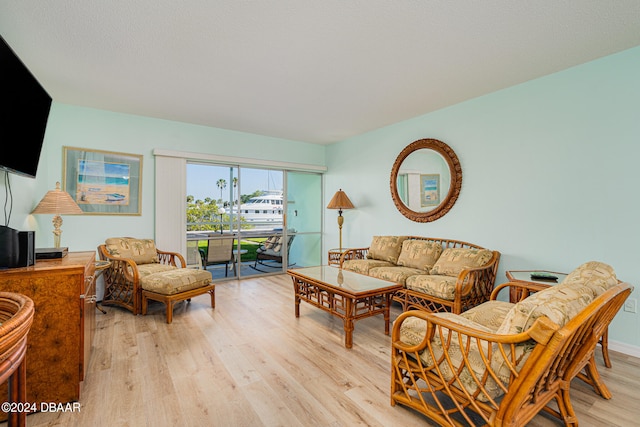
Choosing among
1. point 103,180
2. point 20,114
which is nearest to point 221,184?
point 103,180

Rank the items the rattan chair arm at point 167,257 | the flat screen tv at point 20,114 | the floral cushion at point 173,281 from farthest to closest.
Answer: the rattan chair arm at point 167,257 → the floral cushion at point 173,281 → the flat screen tv at point 20,114

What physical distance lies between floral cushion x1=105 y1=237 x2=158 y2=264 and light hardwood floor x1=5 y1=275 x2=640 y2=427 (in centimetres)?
76

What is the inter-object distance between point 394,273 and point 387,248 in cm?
78

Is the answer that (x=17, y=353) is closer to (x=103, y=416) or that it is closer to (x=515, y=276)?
(x=103, y=416)

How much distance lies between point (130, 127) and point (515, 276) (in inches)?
200

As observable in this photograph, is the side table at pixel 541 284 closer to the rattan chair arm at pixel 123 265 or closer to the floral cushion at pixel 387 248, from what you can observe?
the floral cushion at pixel 387 248

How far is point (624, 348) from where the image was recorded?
2555 millimetres

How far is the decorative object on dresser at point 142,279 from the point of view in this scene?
3193 mm

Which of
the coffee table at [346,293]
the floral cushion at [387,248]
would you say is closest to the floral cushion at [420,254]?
the floral cushion at [387,248]

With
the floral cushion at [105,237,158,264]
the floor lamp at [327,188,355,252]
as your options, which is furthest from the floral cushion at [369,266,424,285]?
the floral cushion at [105,237,158,264]

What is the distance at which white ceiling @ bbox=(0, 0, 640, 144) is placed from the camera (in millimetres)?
1999

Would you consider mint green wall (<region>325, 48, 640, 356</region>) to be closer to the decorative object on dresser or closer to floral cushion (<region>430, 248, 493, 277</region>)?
floral cushion (<region>430, 248, 493, 277</region>)

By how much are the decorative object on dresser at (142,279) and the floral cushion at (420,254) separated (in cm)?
251

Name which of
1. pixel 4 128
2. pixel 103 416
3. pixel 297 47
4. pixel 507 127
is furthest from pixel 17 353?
pixel 507 127
